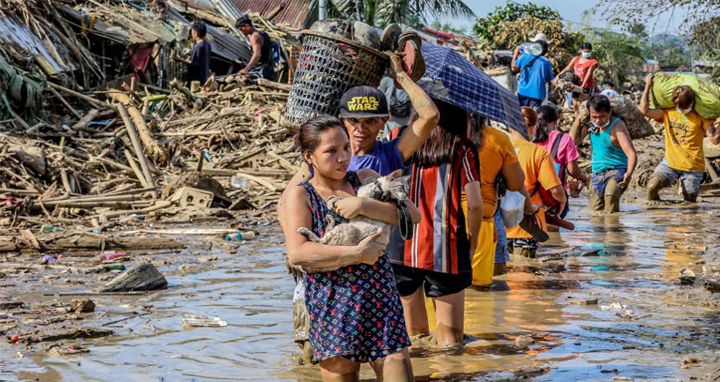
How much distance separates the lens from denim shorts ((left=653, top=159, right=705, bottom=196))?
13297 mm

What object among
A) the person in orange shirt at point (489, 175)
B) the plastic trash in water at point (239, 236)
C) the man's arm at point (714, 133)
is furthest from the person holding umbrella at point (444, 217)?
the man's arm at point (714, 133)

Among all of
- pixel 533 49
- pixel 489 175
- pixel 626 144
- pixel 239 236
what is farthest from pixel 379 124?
pixel 533 49

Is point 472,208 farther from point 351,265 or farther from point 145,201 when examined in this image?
point 145,201

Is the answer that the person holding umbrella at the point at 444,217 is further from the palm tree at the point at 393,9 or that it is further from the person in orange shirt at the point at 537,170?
the palm tree at the point at 393,9

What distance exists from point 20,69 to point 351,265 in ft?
46.1

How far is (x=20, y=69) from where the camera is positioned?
16859 millimetres

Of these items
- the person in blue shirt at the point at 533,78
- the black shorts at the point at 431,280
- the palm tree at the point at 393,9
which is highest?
the palm tree at the point at 393,9

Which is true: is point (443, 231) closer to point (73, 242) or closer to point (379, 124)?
point (379, 124)

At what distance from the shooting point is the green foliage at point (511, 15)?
112 ft

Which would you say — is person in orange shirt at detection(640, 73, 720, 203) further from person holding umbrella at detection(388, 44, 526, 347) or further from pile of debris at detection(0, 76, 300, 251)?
person holding umbrella at detection(388, 44, 526, 347)

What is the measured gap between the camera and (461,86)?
6.00 metres

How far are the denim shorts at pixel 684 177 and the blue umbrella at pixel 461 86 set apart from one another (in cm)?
732

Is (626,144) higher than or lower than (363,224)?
higher

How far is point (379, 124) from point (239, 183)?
10.6 m
